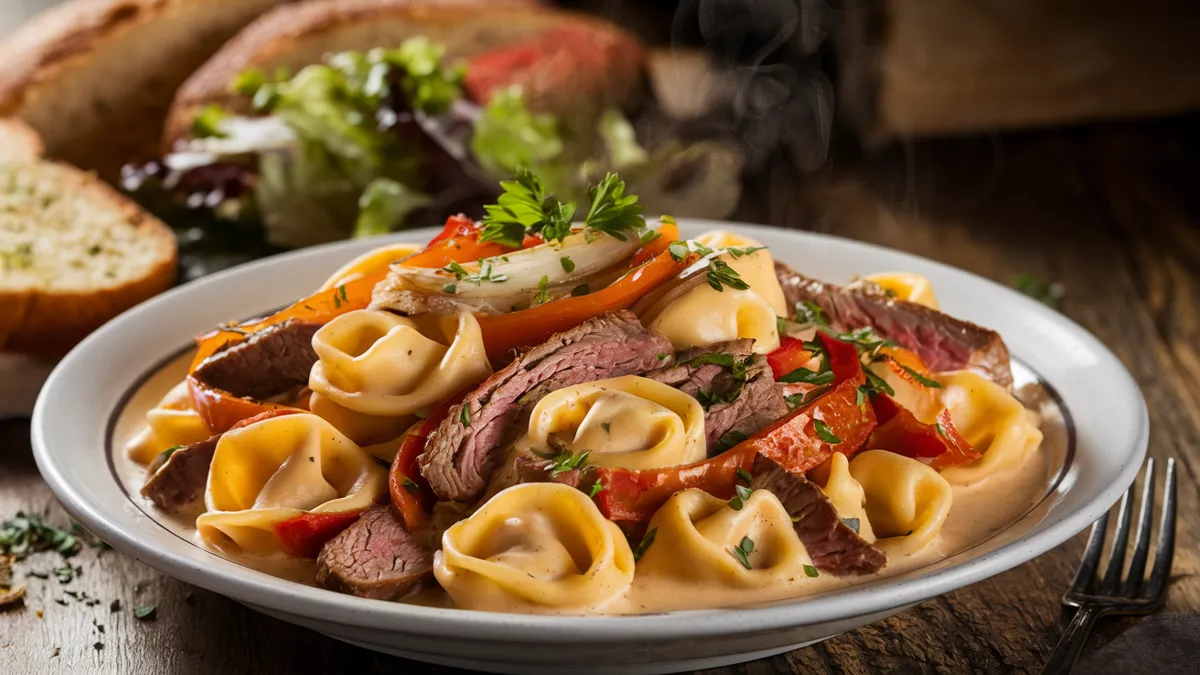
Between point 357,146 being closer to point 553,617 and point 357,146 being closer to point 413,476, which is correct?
point 413,476

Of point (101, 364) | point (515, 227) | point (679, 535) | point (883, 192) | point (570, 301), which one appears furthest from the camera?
point (883, 192)

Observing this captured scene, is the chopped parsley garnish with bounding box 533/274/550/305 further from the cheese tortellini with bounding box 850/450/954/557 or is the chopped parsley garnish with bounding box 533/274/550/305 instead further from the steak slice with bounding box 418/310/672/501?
the cheese tortellini with bounding box 850/450/954/557

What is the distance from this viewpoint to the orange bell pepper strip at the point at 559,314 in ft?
11.2

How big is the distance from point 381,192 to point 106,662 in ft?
10.6

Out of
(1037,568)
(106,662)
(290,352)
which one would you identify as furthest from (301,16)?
(1037,568)

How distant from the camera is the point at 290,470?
3342 millimetres

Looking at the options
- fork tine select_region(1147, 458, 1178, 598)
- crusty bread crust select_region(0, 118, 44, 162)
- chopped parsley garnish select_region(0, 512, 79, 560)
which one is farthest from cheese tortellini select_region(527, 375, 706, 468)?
crusty bread crust select_region(0, 118, 44, 162)

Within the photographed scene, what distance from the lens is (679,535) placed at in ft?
9.77

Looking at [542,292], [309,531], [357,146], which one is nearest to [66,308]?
[357,146]

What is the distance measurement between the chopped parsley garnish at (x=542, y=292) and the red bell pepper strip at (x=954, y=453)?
127 centimetres

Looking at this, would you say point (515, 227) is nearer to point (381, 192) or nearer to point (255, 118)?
point (381, 192)

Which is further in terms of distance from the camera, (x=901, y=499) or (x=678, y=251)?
(x=678, y=251)

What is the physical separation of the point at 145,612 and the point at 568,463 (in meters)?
1.35

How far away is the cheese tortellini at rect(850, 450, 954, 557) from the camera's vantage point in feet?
10.4
